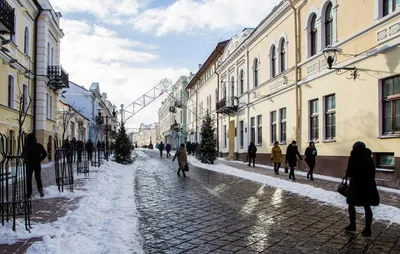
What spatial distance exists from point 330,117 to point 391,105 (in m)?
4.25

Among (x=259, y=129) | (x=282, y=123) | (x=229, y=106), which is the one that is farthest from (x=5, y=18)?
(x=229, y=106)

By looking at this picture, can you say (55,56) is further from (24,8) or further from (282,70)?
(282,70)

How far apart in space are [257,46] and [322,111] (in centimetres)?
1095

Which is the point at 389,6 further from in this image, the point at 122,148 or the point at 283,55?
the point at 122,148

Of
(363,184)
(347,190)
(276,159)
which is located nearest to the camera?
(363,184)

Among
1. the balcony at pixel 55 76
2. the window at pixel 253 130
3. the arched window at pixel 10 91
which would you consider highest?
the balcony at pixel 55 76

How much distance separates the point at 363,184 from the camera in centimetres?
687

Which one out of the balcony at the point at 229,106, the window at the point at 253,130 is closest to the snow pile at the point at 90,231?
the window at the point at 253,130

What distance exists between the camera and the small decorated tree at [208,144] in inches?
1066

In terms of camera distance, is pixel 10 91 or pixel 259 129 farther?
pixel 259 129

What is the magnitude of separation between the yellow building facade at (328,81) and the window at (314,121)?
48mm

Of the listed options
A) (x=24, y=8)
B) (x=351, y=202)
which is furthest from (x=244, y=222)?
(x=24, y=8)

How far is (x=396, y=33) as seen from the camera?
12281 mm

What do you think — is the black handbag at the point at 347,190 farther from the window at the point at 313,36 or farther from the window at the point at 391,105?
the window at the point at 313,36
